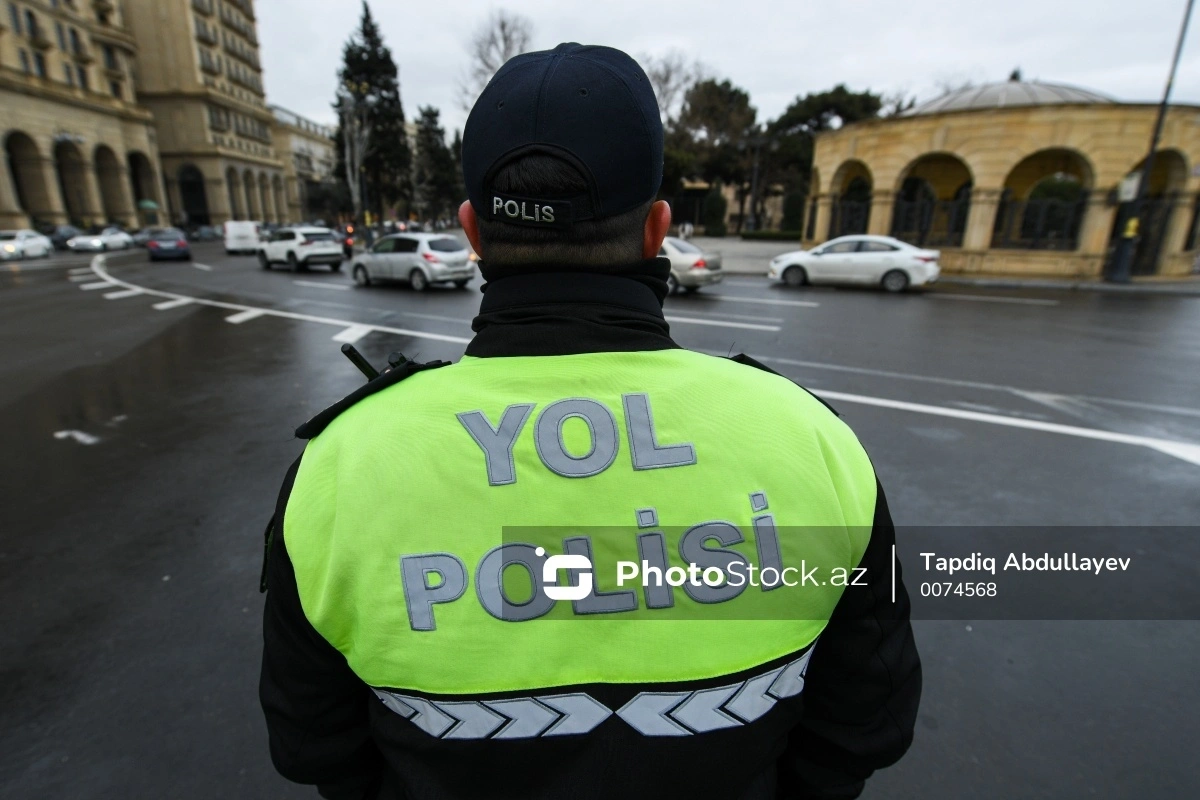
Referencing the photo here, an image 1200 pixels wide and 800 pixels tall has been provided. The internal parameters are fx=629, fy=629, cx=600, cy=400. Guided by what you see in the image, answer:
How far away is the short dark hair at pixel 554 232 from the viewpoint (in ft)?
3.47

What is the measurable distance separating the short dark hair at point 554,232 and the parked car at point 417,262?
609 inches

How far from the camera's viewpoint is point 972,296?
1573 cm

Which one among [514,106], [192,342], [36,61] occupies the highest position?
[36,61]

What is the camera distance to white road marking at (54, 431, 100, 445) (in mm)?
5402

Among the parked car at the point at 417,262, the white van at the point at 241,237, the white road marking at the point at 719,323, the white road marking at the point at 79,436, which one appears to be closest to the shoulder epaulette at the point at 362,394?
the white road marking at the point at 79,436

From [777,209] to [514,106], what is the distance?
64.3 meters

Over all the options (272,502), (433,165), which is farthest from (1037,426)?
(433,165)

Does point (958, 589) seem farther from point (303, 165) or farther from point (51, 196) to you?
point (303, 165)

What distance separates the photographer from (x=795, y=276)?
A: 17953 millimetres

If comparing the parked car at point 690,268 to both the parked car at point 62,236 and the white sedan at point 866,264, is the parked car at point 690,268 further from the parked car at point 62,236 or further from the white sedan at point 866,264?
the parked car at point 62,236

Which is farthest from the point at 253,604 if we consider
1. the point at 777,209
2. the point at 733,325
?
the point at 777,209

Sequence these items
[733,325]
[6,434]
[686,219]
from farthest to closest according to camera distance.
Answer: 1. [686,219]
2. [733,325]
3. [6,434]

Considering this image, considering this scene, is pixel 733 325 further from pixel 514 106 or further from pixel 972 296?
pixel 514 106

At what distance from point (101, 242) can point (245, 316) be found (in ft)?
111
